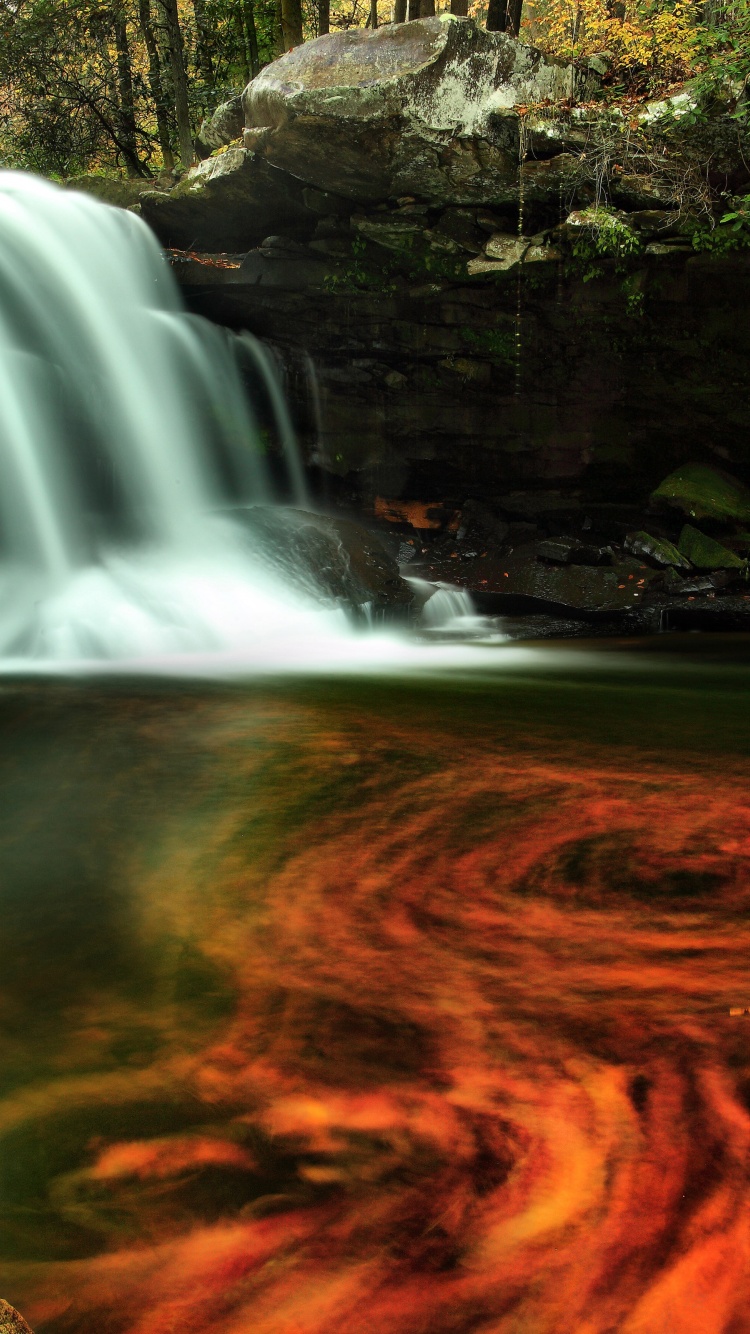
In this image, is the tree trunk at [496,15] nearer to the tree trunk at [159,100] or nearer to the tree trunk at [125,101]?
the tree trunk at [159,100]

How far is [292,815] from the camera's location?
3.68 m

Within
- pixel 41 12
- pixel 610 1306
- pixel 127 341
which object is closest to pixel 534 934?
pixel 610 1306

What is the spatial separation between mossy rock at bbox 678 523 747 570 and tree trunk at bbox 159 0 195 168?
9.01 m

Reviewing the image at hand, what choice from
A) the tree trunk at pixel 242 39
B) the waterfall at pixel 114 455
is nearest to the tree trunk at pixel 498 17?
the waterfall at pixel 114 455

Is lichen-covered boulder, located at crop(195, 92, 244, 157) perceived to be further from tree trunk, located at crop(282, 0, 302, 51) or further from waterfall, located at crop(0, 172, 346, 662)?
waterfall, located at crop(0, 172, 346, 662)

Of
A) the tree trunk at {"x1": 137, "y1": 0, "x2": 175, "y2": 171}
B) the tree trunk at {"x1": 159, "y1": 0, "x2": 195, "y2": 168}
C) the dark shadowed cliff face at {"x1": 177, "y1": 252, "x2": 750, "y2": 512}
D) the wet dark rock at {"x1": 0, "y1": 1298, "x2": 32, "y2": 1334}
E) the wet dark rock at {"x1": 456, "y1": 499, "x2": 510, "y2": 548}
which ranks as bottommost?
the wet dark rock at {"x1": 0, "y1": 1298, "x2": 32, "y2": 1334}

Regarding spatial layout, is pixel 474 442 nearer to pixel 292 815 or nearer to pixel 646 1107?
pixel 292 815

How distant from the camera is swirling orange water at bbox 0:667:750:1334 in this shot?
1.49 meters

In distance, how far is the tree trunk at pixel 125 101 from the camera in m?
16.3

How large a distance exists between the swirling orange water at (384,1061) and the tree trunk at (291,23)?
1111 centimetres

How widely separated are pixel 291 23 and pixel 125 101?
6545 millimetres

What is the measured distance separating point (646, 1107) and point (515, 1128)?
0.88 ft

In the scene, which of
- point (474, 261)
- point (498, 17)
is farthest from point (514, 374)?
point (498, 17)

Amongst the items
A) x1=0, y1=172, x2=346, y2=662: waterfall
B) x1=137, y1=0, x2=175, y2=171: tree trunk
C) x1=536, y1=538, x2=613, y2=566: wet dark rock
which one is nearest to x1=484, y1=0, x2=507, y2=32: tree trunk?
x1=0, y1=172, x2=346, y2=662: waterfall
